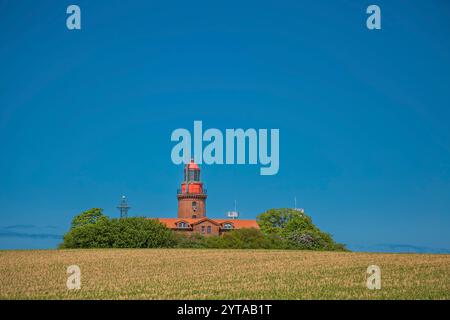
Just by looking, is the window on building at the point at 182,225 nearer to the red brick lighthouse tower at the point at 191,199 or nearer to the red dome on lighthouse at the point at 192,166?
the red brick lighthouse tower at the point at 191,199

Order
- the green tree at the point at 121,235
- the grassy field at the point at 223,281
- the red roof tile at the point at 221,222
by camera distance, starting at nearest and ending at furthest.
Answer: the grassy field at the point at 223,281
the green tree at the point at 121,235
the red roof tile at the point at 221,222

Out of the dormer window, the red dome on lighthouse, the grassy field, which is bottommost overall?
the grassy field

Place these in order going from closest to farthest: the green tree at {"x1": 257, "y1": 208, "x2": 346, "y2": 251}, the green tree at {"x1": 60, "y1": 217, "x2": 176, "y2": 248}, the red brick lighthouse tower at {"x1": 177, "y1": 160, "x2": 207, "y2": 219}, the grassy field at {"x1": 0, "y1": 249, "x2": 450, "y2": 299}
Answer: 1. the grassy field at {"x1": 0, "y1": 249, "x2": 450, "y2": 299}
2. the green tree at {"x1": 60, "y1": 217, "x2": 176, "y2": 248}
3. the green tree at {"x1": 257, "y1": 208, "x2": 346, "y2": 251}
4. the red brick lighthouse tower at {"x1": 177, "y1": 160, "x2": 207, "y2": 219}

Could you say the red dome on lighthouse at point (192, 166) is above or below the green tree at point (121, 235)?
above

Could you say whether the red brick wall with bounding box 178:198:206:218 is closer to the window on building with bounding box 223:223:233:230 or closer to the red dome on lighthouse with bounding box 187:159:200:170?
the window on building with bounding box 223:223:233:230

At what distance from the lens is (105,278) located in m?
37.1

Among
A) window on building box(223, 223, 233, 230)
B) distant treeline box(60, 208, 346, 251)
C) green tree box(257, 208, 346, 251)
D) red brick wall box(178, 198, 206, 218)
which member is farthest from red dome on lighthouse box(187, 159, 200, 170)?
distant treeline box(60, 208, 346, 251)

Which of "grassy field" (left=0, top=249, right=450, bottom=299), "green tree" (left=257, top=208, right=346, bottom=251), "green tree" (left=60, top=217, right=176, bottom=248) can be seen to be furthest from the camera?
"green tree" (left=257, top=208, right=346, bottom=251)

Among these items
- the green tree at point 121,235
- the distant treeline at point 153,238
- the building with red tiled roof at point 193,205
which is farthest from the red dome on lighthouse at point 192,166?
the green tree at point 121,235

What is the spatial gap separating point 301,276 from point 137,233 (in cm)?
5360

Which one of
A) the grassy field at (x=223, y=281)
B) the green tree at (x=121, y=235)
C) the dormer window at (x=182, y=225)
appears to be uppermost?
the dormer window at (x=182, y=225)

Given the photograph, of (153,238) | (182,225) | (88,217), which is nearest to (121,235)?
(153,238)
